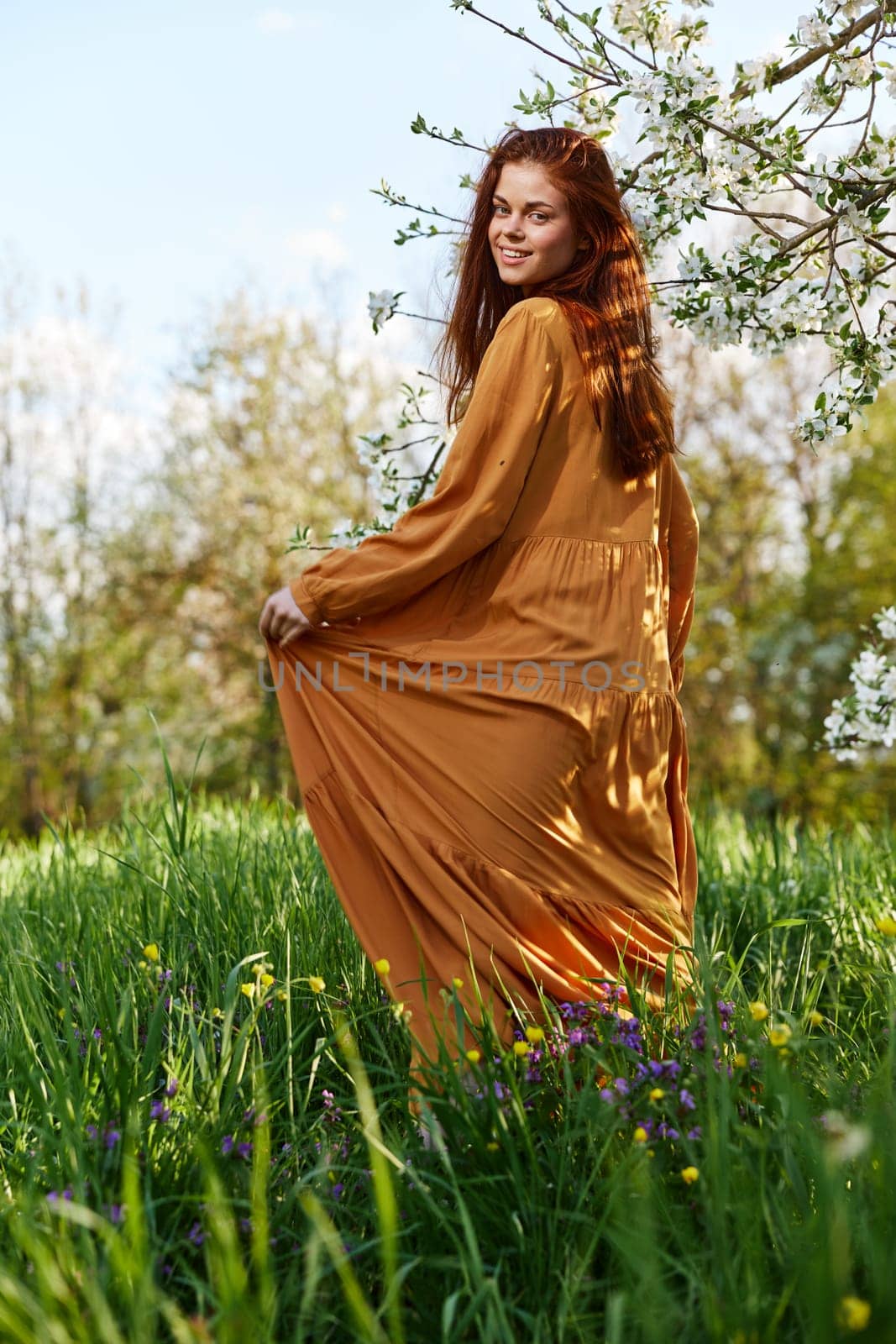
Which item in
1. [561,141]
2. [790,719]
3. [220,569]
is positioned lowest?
[790,719]

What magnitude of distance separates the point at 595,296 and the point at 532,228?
188mm

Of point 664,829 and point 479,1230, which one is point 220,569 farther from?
point 479,1230

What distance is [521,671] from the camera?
2195mm

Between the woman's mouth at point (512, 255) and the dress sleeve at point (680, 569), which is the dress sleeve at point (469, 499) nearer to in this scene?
the woman's mouth at point (512, 255)

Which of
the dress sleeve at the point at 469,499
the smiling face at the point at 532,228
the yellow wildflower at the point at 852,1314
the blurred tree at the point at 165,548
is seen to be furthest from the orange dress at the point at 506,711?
the blurred tree at the point at 165,548

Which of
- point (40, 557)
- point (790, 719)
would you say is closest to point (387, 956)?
point (790, 719)

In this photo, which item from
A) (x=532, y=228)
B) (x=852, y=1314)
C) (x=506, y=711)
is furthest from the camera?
(x=532, y=228)

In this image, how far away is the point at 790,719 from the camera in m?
9.71

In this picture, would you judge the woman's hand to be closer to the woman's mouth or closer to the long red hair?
the long red hair

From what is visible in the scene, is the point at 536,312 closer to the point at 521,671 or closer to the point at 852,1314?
the point at 521,671

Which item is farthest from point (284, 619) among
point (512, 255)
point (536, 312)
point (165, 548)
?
point (165, 548)

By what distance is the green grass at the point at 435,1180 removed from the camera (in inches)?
50.5

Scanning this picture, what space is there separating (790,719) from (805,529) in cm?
165

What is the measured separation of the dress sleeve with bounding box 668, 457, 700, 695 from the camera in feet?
8.35
